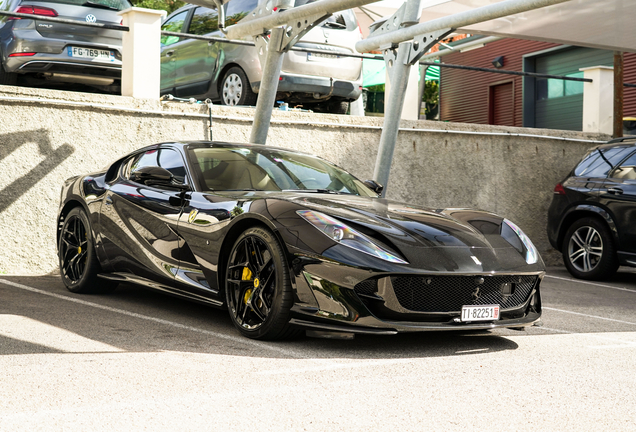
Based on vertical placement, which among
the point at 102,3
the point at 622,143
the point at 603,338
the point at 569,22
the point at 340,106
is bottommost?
the point at 603,338

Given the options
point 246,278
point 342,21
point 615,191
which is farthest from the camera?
point 342,21

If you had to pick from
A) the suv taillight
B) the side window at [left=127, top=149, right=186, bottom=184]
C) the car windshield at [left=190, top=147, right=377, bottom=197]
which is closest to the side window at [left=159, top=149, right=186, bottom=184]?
the side window at [left=127, top=149, right=186, bottom=184]

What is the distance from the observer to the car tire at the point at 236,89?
11.0 m

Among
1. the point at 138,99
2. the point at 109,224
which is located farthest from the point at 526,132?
the point at 109,224

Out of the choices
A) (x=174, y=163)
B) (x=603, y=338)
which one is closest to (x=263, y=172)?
(x=174, y=163)

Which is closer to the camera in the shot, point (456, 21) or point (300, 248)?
point (300, 248)

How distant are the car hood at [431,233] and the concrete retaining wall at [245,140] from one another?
4.29 m

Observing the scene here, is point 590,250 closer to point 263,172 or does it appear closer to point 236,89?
point 236,89

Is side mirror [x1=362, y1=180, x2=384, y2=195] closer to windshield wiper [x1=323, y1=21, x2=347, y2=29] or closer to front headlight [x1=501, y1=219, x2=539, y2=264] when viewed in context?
front headlight [x1=501, y1=219, x2=539, y2=264]

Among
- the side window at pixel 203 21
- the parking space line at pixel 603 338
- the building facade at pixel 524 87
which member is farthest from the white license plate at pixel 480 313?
the building facade at pixel 524 87

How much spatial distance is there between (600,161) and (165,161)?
→ 5.90 meters

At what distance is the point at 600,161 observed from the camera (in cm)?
999

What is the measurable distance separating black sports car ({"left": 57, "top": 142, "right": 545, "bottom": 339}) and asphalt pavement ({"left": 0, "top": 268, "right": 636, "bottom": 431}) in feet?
0.79

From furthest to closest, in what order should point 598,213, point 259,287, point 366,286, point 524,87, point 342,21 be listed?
point 524,87 → point 342,21 → point 598,213 → point 259,287 → point 366,286
